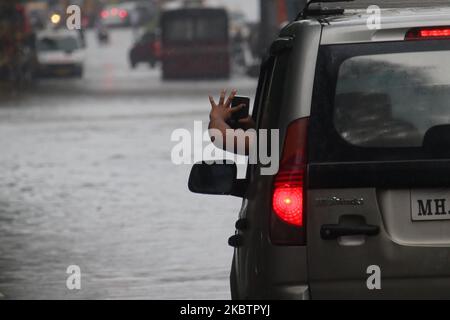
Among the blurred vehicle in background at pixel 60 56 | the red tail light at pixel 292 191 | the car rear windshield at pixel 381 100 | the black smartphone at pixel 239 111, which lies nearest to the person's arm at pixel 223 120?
the black smartphone at pixel 239 111

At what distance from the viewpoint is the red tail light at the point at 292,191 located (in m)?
5.98

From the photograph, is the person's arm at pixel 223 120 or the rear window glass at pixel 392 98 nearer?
the rear window glass at pixel 392 98

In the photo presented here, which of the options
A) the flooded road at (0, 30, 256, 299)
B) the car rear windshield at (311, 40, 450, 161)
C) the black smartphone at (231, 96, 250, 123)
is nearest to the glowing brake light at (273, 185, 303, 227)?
the car rear windshield at (311, 40, 450, 161)

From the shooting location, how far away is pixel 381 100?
5992mm

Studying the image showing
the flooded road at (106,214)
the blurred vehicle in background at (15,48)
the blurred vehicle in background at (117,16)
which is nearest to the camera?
the flooded road at (106,214)

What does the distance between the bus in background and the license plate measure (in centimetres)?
4917

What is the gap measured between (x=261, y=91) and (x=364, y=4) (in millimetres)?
763

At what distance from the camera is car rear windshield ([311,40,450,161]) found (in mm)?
5961

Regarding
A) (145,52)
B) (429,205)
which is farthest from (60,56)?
(429,205)

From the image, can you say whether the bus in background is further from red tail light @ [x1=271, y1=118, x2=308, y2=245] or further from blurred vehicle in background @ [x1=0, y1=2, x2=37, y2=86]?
red tail light @ [x1=271, y1=118, x2=308, y2=245]

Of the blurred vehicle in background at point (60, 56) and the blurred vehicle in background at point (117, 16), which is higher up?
the blurred vehicle in background at point (60, 56)

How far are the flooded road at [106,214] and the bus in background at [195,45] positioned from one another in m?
20.9

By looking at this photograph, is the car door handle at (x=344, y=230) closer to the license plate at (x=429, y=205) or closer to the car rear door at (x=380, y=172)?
the car rear door at (x=380, y=172)

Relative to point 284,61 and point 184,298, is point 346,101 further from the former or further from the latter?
point 184,298
